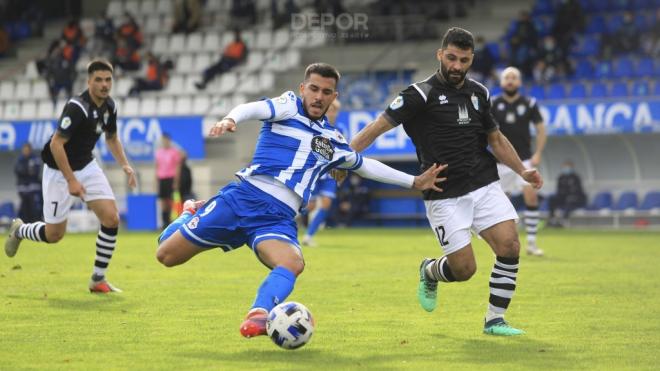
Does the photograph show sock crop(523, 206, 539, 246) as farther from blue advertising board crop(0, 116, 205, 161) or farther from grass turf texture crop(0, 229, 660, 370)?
blue advertising board crop(0, 116, 205, 161)

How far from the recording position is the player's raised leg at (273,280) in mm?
7246

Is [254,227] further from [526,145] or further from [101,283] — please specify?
[526,145]

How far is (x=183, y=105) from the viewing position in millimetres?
30156

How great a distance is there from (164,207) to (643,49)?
12017 millimetres

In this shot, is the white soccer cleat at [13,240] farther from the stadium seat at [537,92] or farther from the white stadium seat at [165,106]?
the white stadium seat at [165,106]

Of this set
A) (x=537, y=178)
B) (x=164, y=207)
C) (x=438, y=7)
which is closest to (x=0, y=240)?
(x=164, y=207)

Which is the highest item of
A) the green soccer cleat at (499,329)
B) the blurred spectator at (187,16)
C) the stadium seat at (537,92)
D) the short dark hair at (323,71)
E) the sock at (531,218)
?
the blurred spectator at (187,16)

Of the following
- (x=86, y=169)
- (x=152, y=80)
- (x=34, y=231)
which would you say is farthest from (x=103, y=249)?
(x=152, y=80)

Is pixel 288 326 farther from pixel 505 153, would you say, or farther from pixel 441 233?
pixel 505 153

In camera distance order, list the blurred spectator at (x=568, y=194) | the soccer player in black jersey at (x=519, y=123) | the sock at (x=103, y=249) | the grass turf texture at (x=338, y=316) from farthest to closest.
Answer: the blurred spectator at (x=568, y=194), the soccer player in black jersey at (x=519, y=123), the sock at (x=103, y=249), the grass turf texture at (x=338, y=316)

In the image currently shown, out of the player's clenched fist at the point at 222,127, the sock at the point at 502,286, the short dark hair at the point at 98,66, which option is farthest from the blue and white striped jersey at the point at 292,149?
the short dark hair at the point at 98,66

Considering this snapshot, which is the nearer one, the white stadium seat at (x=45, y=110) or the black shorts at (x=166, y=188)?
the black shorts at (x=166, y=188)

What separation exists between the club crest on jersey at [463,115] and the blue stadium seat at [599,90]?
A: 60.2 feet

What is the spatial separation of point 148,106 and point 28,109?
11.4ft
